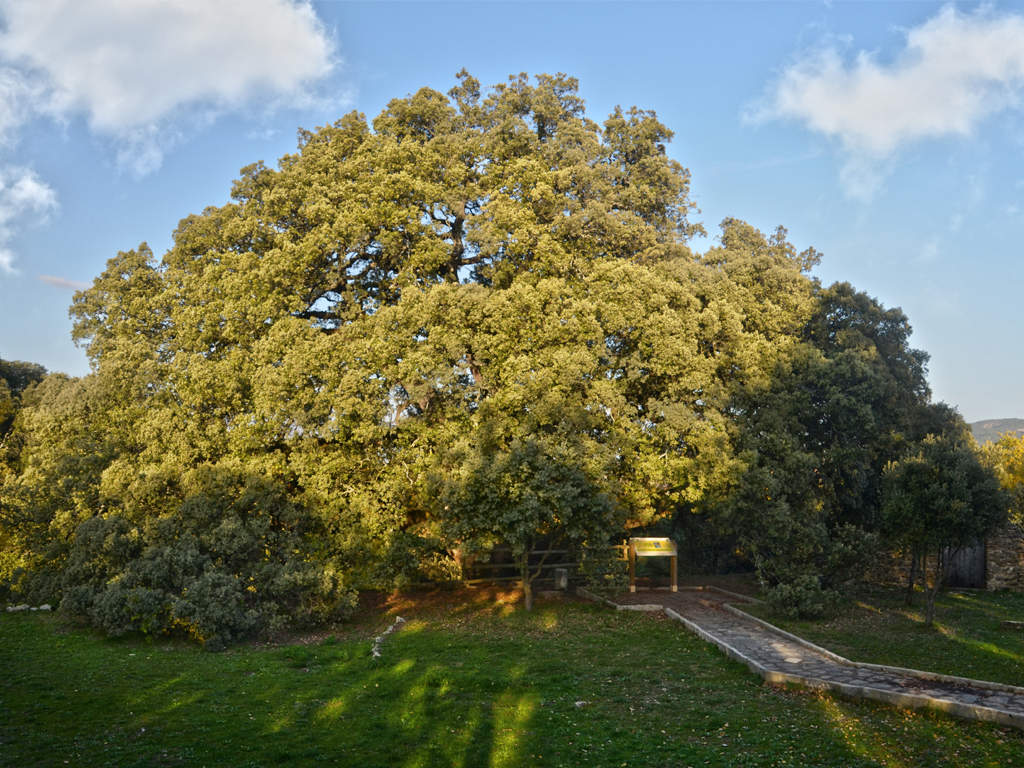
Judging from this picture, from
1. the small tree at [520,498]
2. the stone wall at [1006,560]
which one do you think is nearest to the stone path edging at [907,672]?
the small tree at [520,498]

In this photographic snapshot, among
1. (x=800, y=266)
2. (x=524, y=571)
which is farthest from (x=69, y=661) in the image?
(x=800, y=266)

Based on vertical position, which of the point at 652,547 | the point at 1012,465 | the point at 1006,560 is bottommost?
the point at 1006,560

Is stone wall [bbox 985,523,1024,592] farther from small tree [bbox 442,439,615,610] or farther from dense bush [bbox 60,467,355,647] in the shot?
dense bush [bbox 60,467,355,647]

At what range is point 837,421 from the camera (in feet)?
83.6

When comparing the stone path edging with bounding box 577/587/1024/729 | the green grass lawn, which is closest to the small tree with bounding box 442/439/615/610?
the green grass lawn

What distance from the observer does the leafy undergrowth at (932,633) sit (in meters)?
15.8

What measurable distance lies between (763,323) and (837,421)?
4689 millimetres

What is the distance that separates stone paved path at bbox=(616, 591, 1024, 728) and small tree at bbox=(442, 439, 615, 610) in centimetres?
449

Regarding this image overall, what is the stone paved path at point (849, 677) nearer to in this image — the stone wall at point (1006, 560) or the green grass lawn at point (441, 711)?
the green grass lawn at point (441, 711)

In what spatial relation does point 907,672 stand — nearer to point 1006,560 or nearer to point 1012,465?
point 1006,560

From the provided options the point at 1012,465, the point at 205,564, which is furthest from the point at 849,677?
the point at 1012,465

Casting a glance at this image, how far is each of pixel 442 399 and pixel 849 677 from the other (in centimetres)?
1515

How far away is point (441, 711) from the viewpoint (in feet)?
43.3

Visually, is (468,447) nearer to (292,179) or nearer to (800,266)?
(292,179)
